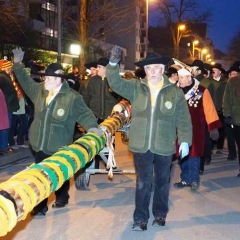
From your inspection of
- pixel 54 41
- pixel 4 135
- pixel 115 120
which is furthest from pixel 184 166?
pixel 54 41

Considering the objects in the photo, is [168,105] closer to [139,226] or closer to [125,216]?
[139,226]

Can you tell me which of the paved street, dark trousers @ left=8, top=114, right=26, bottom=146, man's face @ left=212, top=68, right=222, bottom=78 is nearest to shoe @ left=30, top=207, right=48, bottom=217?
the paved street

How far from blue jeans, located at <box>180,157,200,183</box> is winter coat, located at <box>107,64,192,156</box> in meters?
2.41

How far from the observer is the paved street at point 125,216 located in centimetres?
561

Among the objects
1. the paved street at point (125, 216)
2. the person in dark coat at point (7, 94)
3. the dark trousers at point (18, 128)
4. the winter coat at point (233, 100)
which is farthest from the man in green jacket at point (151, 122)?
the dark trousers at point (18, 128)

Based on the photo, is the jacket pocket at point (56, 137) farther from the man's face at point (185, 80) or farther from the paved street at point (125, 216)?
the man's face at point (185, 80)

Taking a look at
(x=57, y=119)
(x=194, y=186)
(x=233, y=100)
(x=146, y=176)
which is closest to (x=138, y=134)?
(x=146, y=176)

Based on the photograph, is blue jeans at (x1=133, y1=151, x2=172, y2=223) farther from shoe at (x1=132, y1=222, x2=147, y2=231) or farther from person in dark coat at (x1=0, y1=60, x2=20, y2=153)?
person in dark coat at (x1=0, y1=60, x2=20, y2=153)

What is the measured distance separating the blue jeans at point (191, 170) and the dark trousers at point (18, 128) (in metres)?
4.46

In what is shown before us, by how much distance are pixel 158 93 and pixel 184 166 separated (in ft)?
9.17

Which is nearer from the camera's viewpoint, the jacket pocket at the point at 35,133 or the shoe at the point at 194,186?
the jacket pocket at the point at 35,133

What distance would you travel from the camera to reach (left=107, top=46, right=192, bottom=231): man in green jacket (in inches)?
218

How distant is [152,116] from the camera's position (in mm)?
5531

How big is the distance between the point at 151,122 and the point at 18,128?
6.73m
